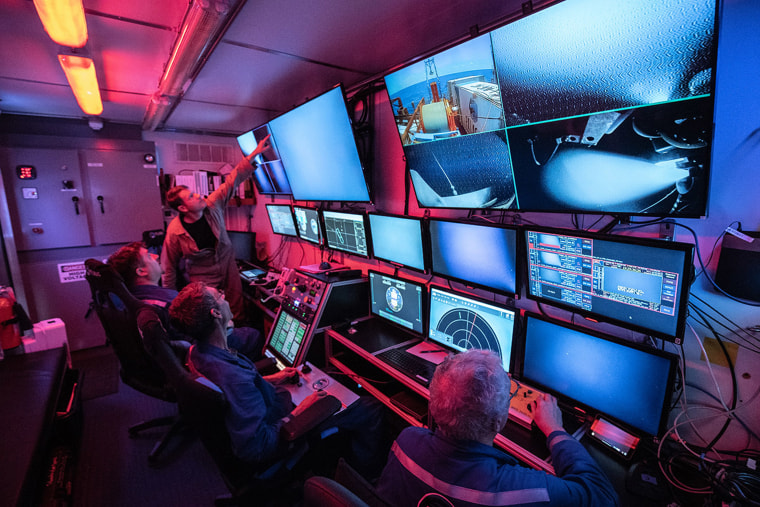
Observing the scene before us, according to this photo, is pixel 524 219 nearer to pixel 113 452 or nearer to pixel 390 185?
pixel 390 185

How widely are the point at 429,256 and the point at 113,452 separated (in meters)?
2.56

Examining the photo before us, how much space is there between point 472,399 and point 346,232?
180 cm

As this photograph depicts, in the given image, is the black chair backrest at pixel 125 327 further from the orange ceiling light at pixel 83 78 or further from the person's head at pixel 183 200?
the orange ceiling light at pixel 83 78

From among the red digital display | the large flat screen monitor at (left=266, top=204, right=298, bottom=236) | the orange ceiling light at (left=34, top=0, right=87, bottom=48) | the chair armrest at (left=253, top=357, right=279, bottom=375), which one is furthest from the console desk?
the red digital display

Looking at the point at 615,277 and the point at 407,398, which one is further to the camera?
the point at 407,398

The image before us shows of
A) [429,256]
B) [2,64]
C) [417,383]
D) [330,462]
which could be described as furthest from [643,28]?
[2,64]

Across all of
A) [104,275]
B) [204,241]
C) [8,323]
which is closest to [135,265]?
[104,275]

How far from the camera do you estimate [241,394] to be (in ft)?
4.68

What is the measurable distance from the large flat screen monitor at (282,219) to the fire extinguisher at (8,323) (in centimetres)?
204

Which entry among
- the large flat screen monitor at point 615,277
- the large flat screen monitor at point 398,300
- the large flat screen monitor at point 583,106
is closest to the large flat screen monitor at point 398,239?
the large flat screen monitor at point 398,300

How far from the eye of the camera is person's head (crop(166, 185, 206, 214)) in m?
2.93

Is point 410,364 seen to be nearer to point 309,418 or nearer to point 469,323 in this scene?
point 469,323

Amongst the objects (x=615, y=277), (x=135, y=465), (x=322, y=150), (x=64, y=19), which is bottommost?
(x=135, y=465)

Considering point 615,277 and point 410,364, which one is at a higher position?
point 615,277
